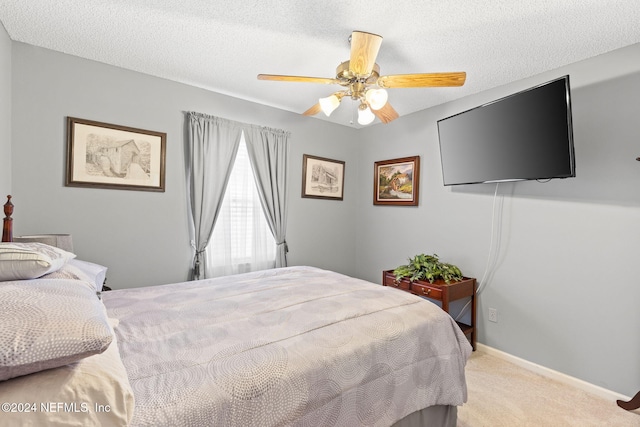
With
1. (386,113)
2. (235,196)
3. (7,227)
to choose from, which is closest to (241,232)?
(235,196)

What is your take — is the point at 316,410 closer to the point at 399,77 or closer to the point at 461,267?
the point at 399,77

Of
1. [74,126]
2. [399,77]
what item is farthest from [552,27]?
[74,126]

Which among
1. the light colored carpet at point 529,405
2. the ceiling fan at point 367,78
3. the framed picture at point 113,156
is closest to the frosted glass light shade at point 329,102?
the ceiling fan at point 367,78

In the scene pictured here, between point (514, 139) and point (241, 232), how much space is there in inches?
108

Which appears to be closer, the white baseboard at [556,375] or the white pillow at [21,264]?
the white pillow at [21,264]

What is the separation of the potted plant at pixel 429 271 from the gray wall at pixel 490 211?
0.22m

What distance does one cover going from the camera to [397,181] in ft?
12.5

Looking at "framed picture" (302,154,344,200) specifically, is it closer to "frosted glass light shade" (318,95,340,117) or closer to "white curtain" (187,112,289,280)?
"white curtain" (187,112,289,280)

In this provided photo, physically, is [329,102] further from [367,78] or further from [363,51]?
[363,51]

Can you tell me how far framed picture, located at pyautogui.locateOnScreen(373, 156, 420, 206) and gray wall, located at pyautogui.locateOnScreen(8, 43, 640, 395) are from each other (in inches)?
5.1

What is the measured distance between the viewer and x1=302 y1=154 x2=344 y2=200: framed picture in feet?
12.7

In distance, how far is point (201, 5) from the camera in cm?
184

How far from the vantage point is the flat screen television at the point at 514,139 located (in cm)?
213

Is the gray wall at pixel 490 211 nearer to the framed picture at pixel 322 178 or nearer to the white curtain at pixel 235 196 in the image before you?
the white curtain at pixel 235 196
